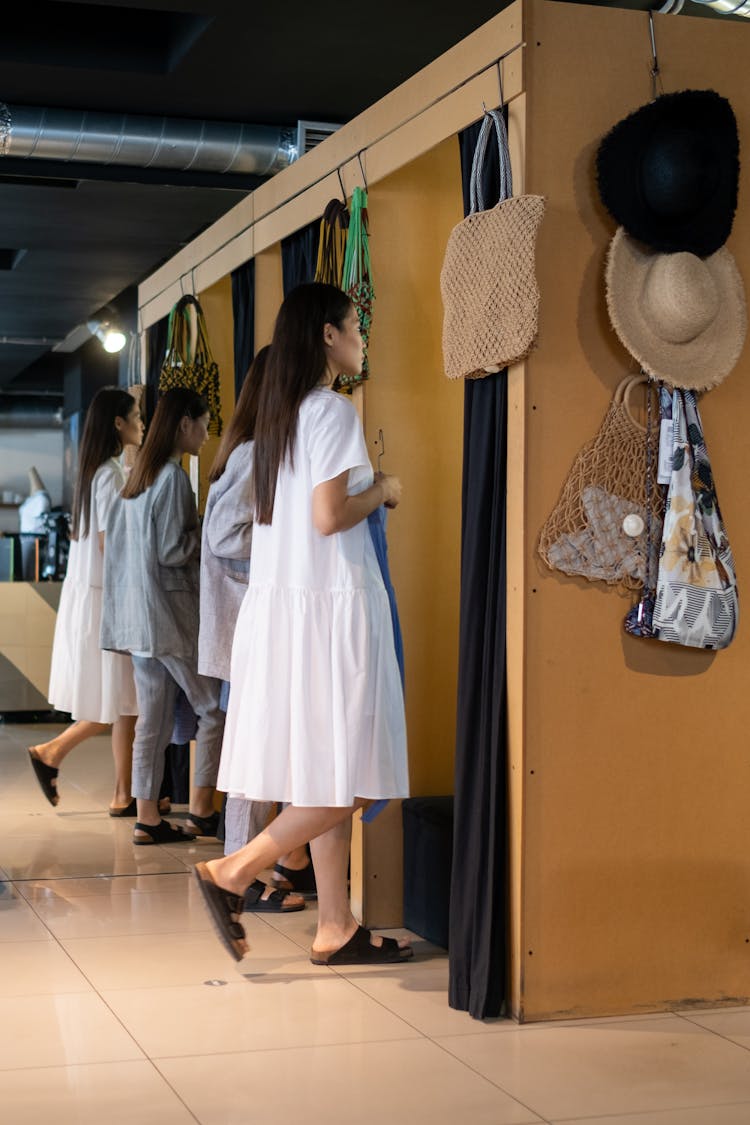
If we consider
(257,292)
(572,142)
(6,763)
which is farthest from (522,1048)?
(6,763)

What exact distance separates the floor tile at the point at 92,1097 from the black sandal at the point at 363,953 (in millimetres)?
844

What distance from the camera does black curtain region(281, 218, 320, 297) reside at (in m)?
4.56

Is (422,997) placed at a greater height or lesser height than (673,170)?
lesser

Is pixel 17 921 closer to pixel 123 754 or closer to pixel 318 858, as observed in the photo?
pixel 318 858

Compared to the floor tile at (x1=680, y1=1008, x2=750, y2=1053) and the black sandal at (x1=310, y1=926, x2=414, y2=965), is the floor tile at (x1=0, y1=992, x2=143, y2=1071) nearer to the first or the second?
the black sandal at (x1=310, y1=926, x2=414, y2=965)

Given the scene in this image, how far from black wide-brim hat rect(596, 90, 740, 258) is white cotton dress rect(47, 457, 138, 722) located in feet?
9.40

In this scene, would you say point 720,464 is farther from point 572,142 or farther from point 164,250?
point 164,250

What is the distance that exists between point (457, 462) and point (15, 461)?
498 inches

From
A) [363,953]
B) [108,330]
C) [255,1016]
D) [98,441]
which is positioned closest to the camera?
[255,1016]

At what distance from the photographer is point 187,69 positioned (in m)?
6.11

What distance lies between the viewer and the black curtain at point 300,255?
15.0 ft

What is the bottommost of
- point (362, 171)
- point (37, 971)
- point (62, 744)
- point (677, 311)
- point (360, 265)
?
point (37, 971)

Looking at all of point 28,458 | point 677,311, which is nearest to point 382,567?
point 677,311

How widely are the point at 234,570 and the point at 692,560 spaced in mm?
1642
